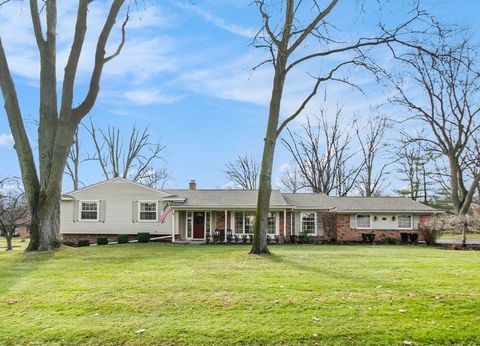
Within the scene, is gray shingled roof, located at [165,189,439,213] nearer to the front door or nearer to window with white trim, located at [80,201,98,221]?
the front door

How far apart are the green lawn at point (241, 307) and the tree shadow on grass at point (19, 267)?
12 cm

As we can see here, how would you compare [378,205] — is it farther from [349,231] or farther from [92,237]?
[92,237]

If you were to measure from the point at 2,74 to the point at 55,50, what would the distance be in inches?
85.5

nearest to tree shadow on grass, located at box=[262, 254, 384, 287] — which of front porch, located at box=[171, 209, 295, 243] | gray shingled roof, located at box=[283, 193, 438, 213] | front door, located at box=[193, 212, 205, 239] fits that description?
front porch, located at box=[171, 209, 295, 243]

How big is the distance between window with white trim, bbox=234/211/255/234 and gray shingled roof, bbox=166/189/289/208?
2.63ft

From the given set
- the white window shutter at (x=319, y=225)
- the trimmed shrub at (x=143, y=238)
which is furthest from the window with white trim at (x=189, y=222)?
the white window shutter at (x=319, y=225)

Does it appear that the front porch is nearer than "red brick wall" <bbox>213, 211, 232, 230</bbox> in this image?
Yes

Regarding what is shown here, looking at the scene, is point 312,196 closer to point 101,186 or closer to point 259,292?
point 101,186

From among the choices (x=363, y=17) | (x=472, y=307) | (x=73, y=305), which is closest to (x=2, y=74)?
(x=73, y=305)

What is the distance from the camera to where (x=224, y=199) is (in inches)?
1061

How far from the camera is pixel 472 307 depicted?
240 inches

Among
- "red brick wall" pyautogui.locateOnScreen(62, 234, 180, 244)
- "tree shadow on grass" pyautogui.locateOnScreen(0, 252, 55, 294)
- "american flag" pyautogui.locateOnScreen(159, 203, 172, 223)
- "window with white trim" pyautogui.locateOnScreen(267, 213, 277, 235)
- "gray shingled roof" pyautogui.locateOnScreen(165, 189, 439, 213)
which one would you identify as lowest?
"red brick wall" pyautogui.locateOnScreen(62, 234, 180, 244)

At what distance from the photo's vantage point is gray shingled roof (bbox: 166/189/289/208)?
2516cm

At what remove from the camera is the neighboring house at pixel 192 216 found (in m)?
25.9
